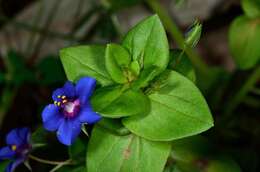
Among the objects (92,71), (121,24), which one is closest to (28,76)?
(121,24)

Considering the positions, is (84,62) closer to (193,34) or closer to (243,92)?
(193,34)

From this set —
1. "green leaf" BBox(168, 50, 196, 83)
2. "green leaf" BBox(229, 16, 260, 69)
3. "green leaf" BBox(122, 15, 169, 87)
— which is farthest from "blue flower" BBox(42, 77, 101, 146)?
"green leaf" BBox(229, 16, 260, 69)

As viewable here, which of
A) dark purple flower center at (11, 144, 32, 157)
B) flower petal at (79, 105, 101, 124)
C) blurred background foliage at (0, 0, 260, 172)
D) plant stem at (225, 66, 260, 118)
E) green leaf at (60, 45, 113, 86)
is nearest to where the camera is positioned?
flower petal at (79, 105, 101, 124)

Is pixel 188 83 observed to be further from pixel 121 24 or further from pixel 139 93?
pixel 121 24

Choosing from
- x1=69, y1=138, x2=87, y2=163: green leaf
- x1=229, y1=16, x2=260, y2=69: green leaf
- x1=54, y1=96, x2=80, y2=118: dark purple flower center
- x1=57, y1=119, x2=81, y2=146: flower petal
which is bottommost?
x1=229, y1=16, x2=260, y2=69: green leaf

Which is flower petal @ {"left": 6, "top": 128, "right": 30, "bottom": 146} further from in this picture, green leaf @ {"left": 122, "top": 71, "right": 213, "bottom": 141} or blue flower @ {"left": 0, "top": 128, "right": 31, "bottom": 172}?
green leaf @ {"left": 122, "top": 71, "right": 213, "bottom": 141}

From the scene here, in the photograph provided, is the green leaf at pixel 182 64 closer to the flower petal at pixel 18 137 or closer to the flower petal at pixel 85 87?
the flower petal at pixel 85 87

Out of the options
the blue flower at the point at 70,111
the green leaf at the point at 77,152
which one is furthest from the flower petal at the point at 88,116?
the green leaf at the point at 77,152
